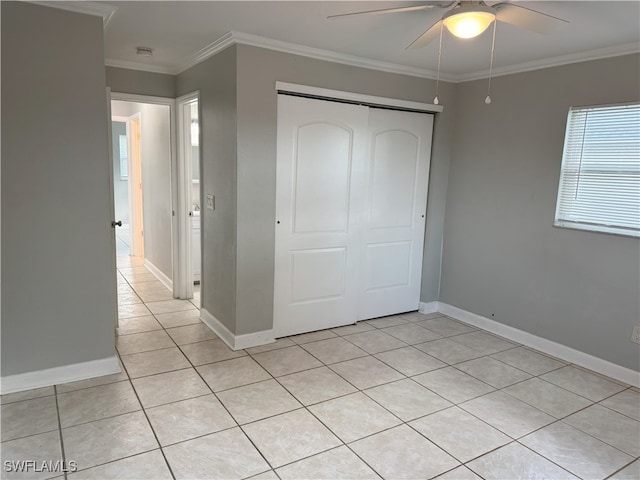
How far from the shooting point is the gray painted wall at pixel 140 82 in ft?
12.5

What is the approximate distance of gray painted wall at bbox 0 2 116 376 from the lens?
245cm

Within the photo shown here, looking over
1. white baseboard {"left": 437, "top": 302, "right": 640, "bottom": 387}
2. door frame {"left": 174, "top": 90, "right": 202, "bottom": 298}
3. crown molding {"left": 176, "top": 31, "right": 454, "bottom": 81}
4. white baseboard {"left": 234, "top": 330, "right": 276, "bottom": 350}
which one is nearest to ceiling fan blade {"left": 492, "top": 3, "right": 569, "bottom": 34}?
crown molding {"left": 176, "top": 31, "right": 454, "bottom": 81}

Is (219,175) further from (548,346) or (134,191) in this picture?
(134,191)

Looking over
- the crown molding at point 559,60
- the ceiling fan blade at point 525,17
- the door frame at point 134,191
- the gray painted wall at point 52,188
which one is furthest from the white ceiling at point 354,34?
the door frame at point 134,191

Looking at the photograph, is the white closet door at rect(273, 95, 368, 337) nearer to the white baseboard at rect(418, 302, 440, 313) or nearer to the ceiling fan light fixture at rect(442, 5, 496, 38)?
the white baseboard at rect(418, 302, 440, 313)

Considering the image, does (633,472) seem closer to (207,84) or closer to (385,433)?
(385,433)

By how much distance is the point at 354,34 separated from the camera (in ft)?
9.53

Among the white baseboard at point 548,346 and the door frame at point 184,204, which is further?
the door frame at point 184,204

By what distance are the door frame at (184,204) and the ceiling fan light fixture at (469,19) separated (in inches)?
104

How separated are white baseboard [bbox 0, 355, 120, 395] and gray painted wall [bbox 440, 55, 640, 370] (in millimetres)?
3145

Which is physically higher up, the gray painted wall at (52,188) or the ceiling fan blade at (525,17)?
the ceiling fan blade at (525,17)

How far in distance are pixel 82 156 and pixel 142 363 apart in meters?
1.48

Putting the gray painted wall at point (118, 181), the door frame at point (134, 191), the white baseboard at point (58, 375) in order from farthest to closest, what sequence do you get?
the gray painted wall at point (118, 181), the door frame at point (134, 191), the white baseboard at point (58, 375)

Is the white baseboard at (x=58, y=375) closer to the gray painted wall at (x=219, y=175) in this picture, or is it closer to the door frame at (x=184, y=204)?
the gray painted wall at (x=219, y=175)
